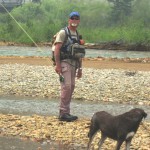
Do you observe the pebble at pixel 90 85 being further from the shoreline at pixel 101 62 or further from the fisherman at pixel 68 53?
the shoreline at pixel 101 62

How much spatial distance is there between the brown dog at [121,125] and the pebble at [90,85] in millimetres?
6182

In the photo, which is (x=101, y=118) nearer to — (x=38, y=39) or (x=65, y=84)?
(x=65, y=84)

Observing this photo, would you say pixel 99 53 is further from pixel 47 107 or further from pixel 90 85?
pixel 47 107

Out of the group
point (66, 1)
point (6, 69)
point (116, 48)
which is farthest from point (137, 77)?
point (66, 1)

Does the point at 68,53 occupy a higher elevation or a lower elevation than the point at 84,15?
higher

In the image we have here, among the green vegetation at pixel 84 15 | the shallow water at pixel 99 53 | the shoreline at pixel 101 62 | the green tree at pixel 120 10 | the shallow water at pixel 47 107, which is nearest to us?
the shallow water at pixel 47 107

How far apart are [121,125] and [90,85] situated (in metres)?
9.04

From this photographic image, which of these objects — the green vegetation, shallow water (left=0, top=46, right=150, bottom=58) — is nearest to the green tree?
the green vegetation

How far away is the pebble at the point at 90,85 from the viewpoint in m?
13.7

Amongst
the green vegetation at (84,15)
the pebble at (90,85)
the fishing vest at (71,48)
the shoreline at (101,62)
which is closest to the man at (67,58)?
the fishing vest at (71,48)

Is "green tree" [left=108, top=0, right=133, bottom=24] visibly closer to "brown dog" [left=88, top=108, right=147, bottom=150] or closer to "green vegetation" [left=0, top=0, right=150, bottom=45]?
"green vegetation" [left=0, top=0, right=150, bottom=45]

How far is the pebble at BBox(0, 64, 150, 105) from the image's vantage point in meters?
13.7

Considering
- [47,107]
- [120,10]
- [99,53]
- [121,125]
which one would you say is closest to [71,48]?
[121,125]

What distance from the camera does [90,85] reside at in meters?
15.5
